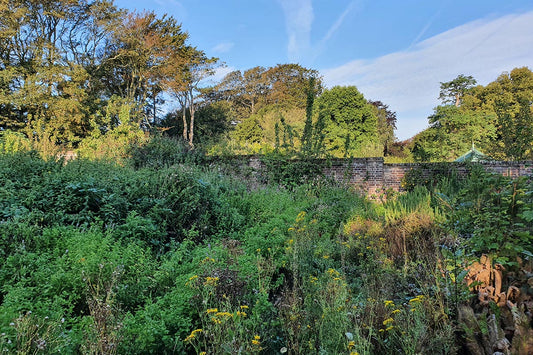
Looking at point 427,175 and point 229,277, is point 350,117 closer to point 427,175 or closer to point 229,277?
point 427,175

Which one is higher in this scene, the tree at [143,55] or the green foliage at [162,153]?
the tree at [143,55]

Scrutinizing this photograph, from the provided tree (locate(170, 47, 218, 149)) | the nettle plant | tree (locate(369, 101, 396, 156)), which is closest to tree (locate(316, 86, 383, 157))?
tree (locate(369, 101, 396, 156))

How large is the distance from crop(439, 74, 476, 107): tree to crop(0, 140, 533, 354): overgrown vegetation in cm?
2643

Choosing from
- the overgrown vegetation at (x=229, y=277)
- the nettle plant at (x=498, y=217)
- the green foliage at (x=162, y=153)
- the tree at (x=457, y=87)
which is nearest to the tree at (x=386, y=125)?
the tree at (x=457, y=87)

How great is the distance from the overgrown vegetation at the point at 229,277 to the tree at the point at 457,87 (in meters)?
26.4

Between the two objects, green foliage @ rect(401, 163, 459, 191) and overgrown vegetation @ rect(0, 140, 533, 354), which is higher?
green foliage @ rect(401, 163, 459, 191)

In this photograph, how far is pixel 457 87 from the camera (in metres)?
26.1

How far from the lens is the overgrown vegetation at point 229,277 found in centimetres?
167

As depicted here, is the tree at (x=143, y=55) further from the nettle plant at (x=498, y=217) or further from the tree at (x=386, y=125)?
the nettle plant at (x=498, y=217)

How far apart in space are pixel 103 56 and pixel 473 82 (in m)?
27.4

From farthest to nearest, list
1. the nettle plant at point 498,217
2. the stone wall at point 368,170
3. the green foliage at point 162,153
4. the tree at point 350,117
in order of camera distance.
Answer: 1. the tree at point 350,117
2. the stone wall at point 368,170
3. the green foliage at point 162,153
4. the nettle plant at point 498,217

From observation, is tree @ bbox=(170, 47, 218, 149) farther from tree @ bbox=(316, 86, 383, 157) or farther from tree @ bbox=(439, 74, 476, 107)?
tree @ bbox=(439, 74, 476, 107)

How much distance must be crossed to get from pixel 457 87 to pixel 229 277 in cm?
2973

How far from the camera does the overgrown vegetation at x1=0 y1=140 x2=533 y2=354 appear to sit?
5.47ft
